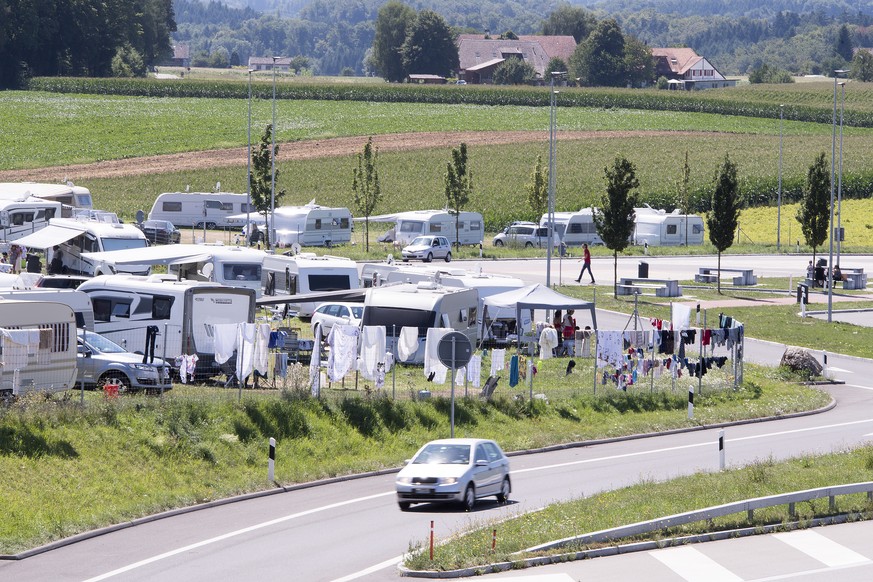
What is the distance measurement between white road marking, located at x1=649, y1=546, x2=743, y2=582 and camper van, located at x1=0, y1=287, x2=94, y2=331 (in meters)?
15.4

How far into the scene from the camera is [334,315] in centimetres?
3688

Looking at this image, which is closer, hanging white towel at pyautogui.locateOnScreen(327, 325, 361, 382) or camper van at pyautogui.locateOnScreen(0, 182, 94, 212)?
hanging white towel at pyautogui.locateOnScreen(327, 325, 361, 382)

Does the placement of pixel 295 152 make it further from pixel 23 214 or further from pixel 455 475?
pixel 455 475

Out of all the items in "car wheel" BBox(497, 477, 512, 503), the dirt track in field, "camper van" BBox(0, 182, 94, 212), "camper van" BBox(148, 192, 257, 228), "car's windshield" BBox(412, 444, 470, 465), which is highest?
the dirt track in field

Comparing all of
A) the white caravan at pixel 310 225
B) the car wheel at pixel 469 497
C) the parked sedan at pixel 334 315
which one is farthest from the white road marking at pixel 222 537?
the white caravan at pixel 310 225

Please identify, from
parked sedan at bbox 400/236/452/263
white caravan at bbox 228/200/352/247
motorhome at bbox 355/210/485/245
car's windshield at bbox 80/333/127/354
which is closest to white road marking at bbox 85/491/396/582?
car's windshield at bbox 80/333/127/354

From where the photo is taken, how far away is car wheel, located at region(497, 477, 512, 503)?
72.2ft

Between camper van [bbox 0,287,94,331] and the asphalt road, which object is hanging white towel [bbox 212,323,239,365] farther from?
the asphalt road

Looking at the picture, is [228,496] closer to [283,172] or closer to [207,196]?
[207,196]

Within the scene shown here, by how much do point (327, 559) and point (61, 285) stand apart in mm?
21110

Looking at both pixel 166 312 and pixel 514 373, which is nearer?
pixel 166 312

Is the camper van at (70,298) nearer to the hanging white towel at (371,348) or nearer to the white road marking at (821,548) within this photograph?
the hanging white towel at (371,348)

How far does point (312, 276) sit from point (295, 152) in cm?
6000

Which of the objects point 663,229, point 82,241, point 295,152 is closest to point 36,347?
point 82,241
